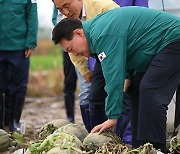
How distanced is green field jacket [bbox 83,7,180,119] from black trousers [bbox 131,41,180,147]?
0.09 metres

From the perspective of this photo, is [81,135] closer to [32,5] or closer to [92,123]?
[92,123]

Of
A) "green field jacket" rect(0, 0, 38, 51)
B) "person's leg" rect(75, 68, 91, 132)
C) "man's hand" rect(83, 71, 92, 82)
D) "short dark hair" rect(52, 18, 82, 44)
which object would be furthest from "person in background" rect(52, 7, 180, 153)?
"green field jacket" rect(0, 0, 38, 51)

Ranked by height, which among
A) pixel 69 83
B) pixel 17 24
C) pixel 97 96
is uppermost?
pixel 17 24

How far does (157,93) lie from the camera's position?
4012 mm

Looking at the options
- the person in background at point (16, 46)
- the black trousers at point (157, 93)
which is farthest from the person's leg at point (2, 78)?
the black trousers at point (157, 93)

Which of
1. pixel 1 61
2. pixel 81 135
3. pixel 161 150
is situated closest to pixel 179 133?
pixel 161 150

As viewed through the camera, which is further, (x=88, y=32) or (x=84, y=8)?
(x=84, y=8)

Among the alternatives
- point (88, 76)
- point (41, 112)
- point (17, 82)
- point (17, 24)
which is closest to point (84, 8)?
point (88, 76)

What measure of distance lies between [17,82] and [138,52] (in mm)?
2379

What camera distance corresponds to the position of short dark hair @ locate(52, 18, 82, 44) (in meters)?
3.92

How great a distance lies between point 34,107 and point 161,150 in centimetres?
552

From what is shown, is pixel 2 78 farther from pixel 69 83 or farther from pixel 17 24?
pixel 69 83

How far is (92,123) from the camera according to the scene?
4.94 metres

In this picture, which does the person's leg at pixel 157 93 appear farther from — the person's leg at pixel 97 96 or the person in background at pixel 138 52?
the person's leg at pixel 97 96
